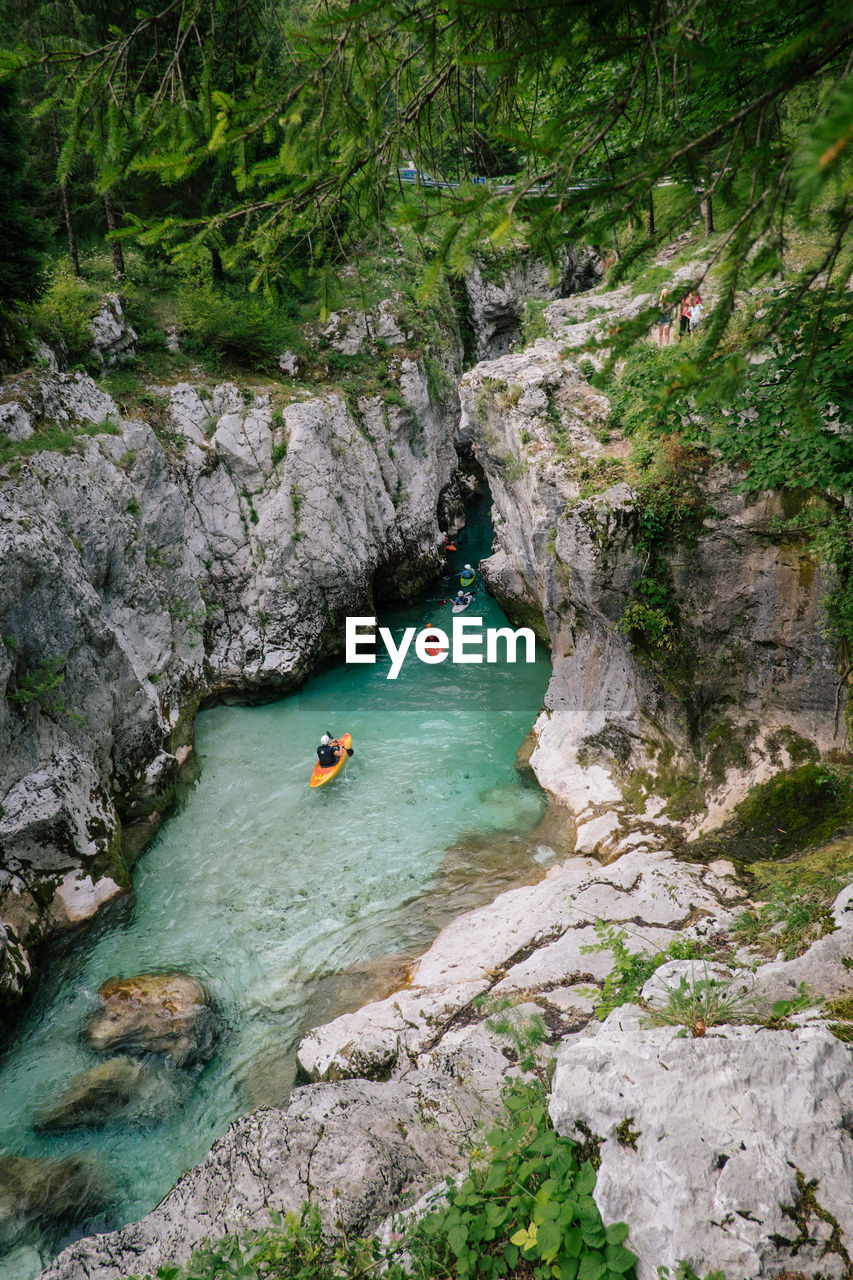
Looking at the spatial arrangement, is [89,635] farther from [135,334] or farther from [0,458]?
[135,334]

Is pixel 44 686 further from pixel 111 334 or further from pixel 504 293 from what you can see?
pixel 504 293

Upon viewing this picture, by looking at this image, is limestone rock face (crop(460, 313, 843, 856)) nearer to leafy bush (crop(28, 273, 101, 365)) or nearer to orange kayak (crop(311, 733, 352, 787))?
orange kayak (crop(311, 733, 352, 787))

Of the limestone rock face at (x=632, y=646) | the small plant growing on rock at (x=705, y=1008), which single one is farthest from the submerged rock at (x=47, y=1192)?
the limestone rock face at (x=632, y=646)

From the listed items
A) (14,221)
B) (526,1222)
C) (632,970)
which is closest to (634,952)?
(632,970)

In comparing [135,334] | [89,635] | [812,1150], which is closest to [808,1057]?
[812,1150]

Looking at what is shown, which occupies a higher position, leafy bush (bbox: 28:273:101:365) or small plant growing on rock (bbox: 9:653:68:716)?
leafy bush (bbox: 28:273:101:365)

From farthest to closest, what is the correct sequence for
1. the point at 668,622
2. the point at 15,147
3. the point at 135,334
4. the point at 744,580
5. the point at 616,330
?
the point at 135,334
the point at 15,147
the point at 668,622
the point at 744,580
the point at 616,330

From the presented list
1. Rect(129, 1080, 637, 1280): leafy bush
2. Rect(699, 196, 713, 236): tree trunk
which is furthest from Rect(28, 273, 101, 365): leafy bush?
Rect(129, 1080, 637, 1280): leafy bush
